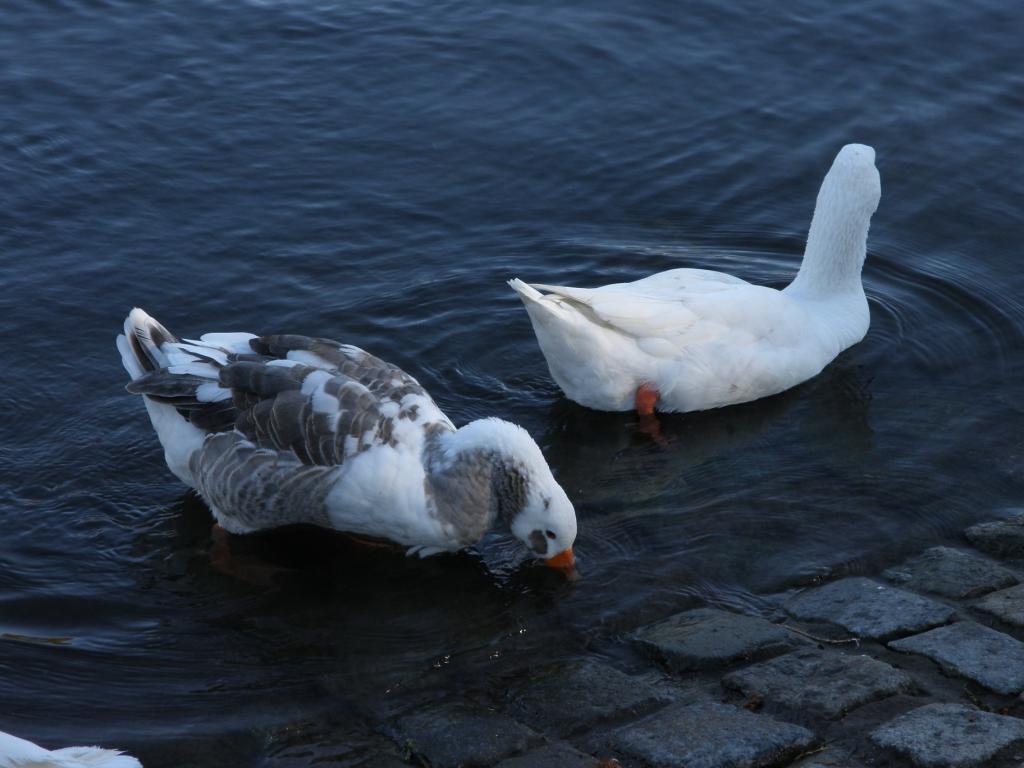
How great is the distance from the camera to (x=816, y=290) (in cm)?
850

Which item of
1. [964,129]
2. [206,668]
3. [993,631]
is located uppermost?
[964,129]

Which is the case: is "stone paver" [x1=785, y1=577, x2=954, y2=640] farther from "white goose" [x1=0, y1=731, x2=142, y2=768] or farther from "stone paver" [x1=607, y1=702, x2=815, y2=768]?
"white goose" [x1=0, y1=731, x2=142, y2=768]

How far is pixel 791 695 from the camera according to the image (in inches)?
192

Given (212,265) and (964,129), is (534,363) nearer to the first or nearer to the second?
(212,265)

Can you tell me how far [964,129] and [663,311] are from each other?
5.17 meters

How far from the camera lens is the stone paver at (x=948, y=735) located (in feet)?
14.3

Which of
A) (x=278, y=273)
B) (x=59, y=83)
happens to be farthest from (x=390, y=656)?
(x=59, y=83)

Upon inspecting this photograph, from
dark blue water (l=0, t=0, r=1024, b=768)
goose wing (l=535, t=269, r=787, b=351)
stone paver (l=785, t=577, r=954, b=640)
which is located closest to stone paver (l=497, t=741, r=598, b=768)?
dark blue water (l=0, t=0, r=1024, b=768)

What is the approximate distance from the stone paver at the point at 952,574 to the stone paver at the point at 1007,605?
0.43 ft

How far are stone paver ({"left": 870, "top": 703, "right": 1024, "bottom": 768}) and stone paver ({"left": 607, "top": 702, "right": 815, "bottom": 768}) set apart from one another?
1.03 feet

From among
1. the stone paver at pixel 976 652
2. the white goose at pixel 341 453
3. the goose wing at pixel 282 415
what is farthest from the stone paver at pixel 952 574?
the goose wing at pixel 282 415

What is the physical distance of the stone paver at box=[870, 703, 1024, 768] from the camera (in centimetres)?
435

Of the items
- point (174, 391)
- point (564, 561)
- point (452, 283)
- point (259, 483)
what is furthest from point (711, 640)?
point (452, 283)

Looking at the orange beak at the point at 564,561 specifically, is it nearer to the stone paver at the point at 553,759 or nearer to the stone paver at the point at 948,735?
the stone paver at the point at 553,759
